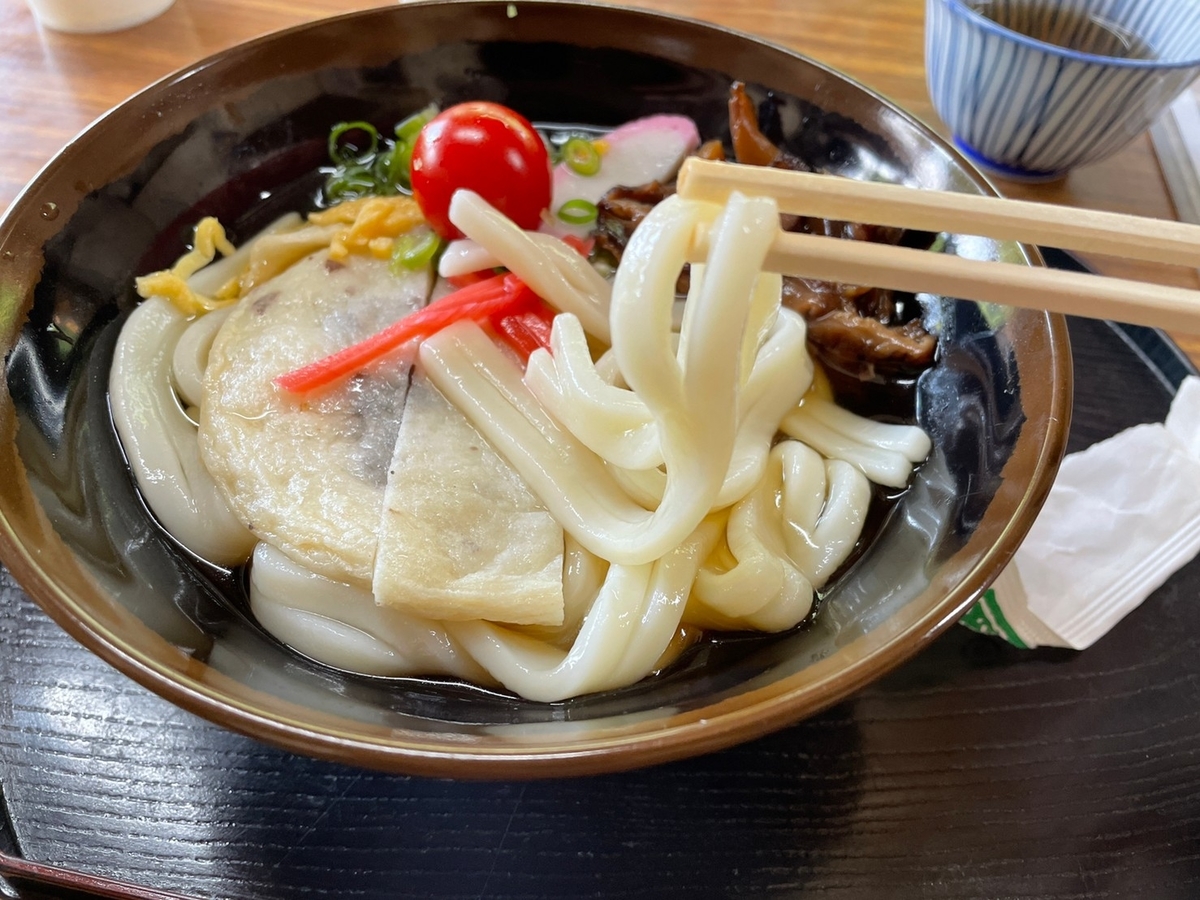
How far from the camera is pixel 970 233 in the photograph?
1.03m

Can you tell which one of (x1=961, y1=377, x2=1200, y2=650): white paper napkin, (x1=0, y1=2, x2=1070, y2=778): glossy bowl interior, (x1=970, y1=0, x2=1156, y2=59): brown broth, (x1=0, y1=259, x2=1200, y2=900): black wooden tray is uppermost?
(x1=970, y1=0, x2=1156, y2=59): brown broth

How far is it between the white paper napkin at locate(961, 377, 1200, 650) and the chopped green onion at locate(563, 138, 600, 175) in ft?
4.16

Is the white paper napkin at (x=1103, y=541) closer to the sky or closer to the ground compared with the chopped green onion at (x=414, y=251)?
closer to the ground

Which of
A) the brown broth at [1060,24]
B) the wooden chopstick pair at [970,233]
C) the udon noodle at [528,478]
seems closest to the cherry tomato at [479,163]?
the udon noodle at [528,478]

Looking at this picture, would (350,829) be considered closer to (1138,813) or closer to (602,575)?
(602,575)

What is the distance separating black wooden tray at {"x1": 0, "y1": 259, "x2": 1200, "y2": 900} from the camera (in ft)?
3.81

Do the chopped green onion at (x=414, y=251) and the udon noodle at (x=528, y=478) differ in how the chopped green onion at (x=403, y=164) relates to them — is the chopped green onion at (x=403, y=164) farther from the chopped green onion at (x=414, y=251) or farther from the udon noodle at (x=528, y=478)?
the udon noodle at (x=528, y=478)

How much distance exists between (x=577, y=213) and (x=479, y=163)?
30 cm

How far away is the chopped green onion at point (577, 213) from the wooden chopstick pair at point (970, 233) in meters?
1.00

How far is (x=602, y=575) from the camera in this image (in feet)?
4.58

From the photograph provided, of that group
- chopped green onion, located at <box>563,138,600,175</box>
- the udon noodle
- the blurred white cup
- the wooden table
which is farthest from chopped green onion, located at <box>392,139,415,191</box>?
the blurred white cup

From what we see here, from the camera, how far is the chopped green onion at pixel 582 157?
79.9 inches

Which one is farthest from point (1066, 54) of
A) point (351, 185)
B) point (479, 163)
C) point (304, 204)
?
point (304, 204)

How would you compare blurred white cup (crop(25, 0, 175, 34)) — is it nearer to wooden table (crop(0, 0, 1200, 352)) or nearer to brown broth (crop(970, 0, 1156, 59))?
wooden table (crop(0, 0, 1200, 352))
